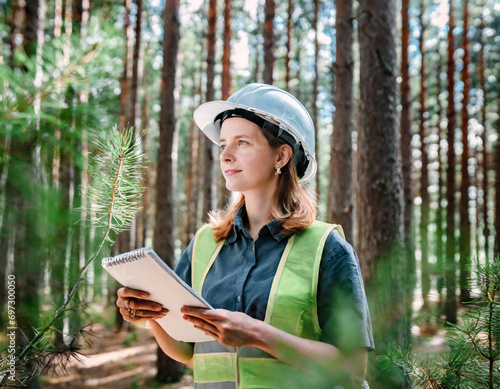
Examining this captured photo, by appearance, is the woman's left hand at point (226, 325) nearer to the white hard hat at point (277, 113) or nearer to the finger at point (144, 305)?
the finger at point (144, 305)

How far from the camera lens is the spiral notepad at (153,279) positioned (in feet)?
3.96

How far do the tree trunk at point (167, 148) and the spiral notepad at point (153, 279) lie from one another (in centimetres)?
612

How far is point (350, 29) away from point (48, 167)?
6.47 metres

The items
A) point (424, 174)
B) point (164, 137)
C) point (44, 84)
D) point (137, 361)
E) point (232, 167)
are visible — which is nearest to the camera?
point (44, 84)

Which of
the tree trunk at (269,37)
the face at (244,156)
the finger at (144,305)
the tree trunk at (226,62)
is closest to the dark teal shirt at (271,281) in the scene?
the face at (244,156)

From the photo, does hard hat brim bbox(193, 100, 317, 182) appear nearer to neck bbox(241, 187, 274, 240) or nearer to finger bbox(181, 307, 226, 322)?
neck bbox(241, 187, 274, 240)

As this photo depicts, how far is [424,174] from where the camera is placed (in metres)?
12.2

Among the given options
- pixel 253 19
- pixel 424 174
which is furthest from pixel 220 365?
pixel 253 19

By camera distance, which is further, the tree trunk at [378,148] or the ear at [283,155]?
the tree trunk at [378,148]

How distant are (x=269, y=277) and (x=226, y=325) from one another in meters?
0.38

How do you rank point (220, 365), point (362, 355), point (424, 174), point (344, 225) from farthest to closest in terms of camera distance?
point (424, 174) < point (344, 225) < point (220, 365) < point (362, 355)

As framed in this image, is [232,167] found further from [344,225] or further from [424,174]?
[424,174]

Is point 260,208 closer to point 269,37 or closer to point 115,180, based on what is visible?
point 115,180

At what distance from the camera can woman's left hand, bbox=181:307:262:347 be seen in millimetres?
1288
